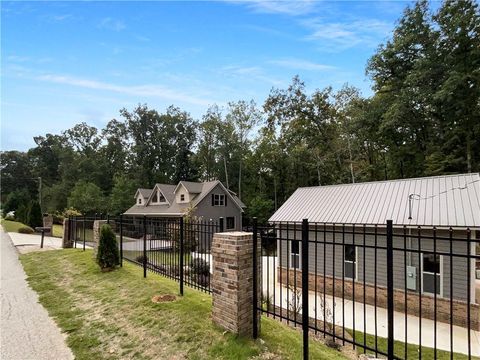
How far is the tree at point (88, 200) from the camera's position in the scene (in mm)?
33812

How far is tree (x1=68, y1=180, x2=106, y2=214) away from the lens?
33.8 m

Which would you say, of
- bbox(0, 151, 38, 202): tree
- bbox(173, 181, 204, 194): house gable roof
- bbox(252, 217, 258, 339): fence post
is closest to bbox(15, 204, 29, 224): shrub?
bbox(173, 181, 204, 194): house gable roof

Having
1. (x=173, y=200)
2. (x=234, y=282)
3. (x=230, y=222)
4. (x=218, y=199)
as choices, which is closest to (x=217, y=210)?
(x=218, y=199)

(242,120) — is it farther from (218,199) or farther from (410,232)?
(410,232)

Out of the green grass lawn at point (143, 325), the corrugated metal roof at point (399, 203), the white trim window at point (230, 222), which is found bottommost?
the white trim window at point (230, 222)

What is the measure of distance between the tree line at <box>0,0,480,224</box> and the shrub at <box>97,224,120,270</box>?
19794 mm

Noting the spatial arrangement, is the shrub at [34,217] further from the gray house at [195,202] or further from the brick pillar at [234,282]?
the brick pillar at [234,282]

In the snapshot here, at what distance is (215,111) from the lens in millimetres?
37281

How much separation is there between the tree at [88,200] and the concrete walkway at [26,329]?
89.2ft

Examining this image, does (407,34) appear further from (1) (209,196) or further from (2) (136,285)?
(2) (136,285)

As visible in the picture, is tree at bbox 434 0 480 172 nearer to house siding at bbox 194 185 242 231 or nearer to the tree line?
the tree line

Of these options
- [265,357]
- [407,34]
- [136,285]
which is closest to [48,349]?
[136,285]

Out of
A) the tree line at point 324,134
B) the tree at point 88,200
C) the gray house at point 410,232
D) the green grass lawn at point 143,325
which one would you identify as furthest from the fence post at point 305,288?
the tree at point 88,200

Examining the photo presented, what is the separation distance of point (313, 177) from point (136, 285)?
26247 mm
